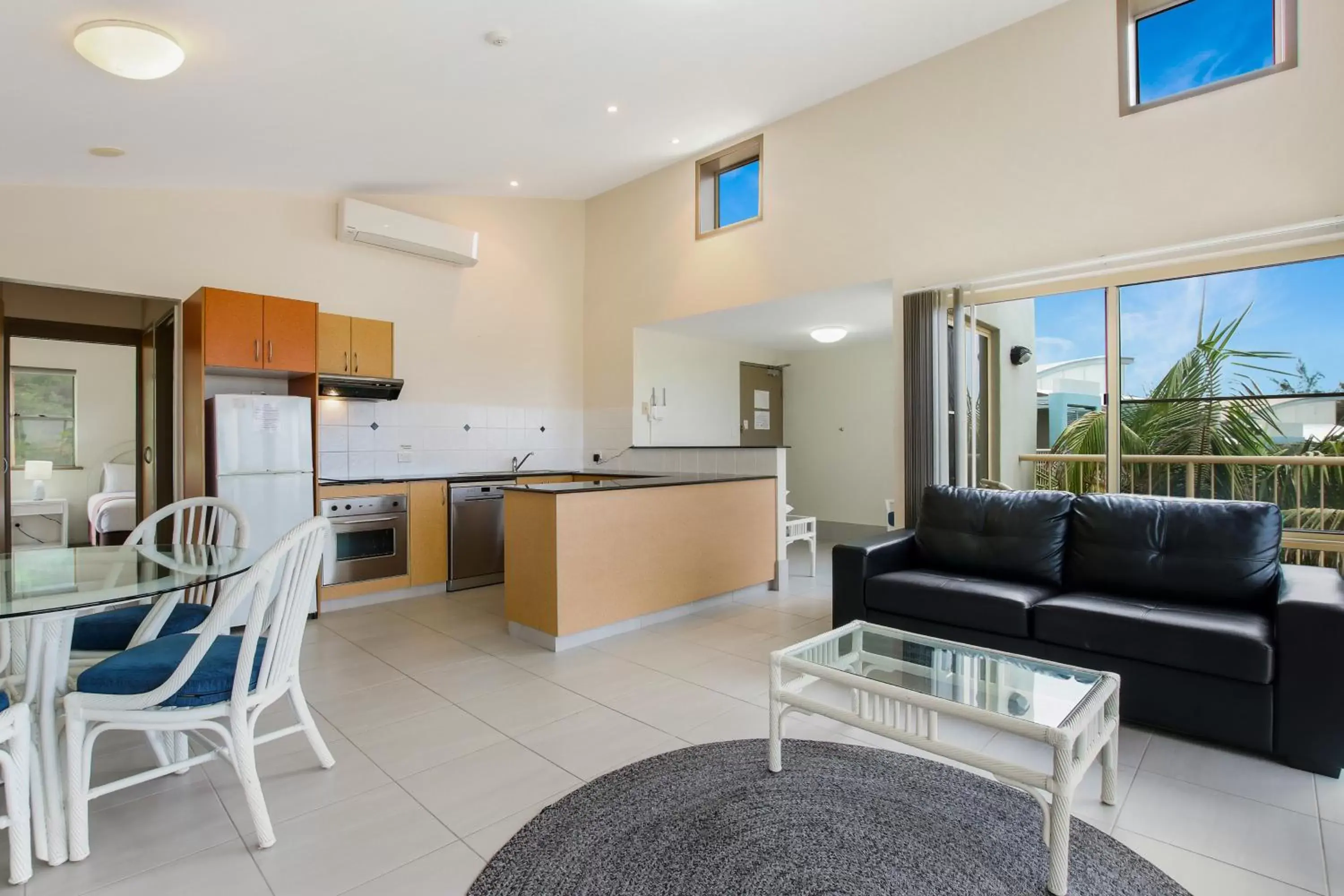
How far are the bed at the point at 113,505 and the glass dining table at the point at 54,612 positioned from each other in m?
2.87

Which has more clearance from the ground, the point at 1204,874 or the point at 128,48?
the point at 128,48

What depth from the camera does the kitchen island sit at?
357 cm

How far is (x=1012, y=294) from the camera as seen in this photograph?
13.2 feet

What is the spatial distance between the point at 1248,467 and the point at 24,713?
4969 mm

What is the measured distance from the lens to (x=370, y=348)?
5.01 metres

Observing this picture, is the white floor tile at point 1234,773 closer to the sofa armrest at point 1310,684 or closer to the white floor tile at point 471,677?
the sofa armrest at point 1310,684

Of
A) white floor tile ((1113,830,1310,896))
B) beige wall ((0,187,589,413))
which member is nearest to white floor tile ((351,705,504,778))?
white floor tile ((1113,830,1310,896))

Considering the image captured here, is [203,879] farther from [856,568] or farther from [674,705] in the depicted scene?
[856,568]

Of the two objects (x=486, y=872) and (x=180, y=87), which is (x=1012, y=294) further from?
(x=180, y=87)

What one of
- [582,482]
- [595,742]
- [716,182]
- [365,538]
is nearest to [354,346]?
[365,538]

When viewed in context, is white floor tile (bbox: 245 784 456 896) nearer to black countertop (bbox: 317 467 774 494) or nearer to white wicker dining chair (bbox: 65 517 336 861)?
white wicker dining chair (bbox: 65 517 336 861)

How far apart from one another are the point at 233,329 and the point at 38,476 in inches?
71.6

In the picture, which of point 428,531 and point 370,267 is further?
point 370,267

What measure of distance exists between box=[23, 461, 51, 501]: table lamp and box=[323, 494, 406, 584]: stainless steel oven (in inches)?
74.0
